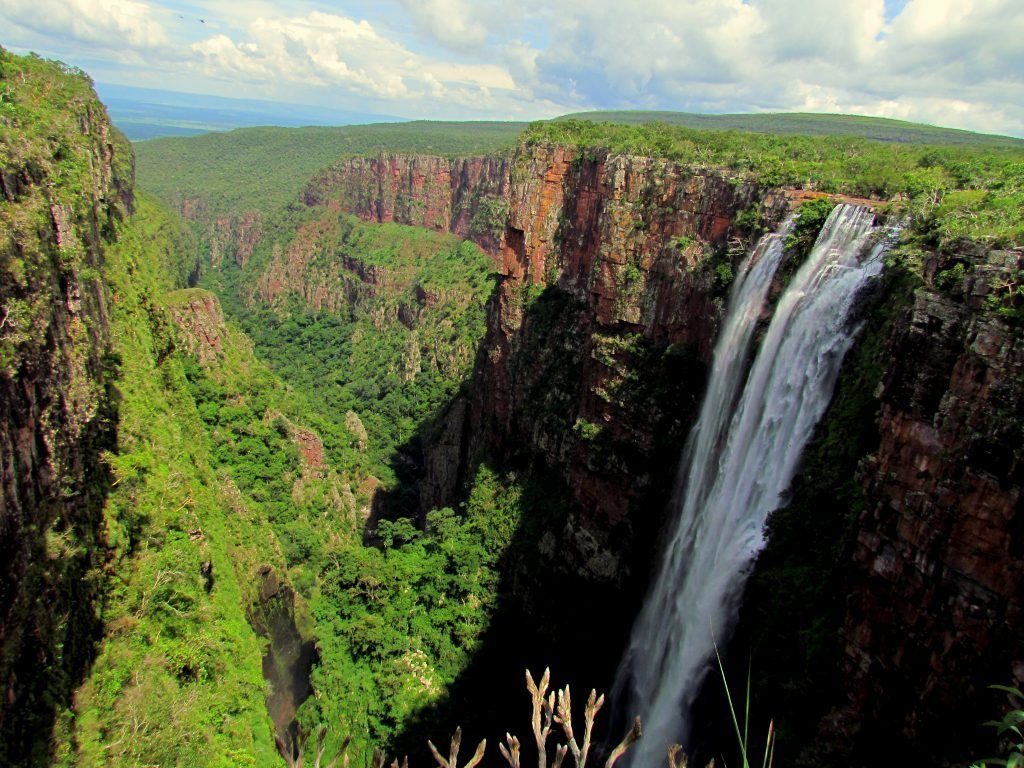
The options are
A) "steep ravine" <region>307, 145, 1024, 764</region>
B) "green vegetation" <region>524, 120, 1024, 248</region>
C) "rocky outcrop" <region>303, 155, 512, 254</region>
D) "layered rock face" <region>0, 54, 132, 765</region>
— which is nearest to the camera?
"steep ravine" <region>307, 145, 1024, 764</region>

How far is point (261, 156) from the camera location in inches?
7298

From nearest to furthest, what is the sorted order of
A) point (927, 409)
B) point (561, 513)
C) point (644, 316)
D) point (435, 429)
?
point (927, 409) < point (644, 316) < point (561, 513) < point (435, 429)

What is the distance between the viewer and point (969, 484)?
10.8m

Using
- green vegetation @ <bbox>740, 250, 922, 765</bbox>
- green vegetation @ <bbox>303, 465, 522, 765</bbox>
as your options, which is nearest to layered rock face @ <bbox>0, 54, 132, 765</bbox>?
green vegetation @ <bbox>303, 465, 522, 765</bbox>

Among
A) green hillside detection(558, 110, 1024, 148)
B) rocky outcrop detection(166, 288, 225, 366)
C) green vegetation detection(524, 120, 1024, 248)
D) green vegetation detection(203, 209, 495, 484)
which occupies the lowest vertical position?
green vegetation detection(203, 209, 495, 484)

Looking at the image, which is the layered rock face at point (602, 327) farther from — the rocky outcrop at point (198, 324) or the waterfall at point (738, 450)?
the rocky outcrop at point (198, 324)

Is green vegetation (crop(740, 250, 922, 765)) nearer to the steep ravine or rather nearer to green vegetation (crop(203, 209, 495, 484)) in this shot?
the steep ravine

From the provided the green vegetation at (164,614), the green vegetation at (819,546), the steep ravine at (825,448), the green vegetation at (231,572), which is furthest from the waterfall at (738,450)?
the green vegetation at (164,614)

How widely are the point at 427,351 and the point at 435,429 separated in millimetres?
21537

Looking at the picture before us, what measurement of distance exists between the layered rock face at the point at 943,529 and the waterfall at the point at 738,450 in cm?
369

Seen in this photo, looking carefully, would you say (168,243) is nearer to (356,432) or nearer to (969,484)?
Result: (356,432)

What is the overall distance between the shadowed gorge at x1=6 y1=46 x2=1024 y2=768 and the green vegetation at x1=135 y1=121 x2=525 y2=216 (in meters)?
109

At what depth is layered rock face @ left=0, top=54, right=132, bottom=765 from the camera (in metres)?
13.4

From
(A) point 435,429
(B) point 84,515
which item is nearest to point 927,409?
(B) point 84,515
